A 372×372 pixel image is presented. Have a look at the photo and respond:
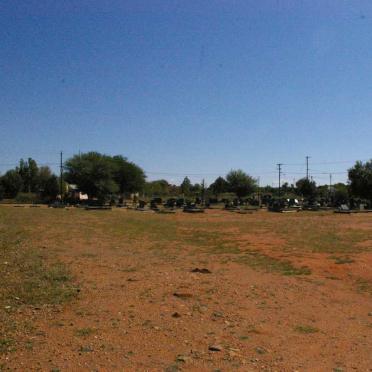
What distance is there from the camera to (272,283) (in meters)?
9.92

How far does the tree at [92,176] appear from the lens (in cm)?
6469

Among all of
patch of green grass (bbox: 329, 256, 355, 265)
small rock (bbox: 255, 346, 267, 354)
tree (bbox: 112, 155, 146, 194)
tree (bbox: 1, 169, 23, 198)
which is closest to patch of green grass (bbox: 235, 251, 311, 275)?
patch of green grass (bbox: 329, 256, 355, 265)

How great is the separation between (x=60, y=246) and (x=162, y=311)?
938 cm

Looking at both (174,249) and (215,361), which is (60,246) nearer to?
(174,249)

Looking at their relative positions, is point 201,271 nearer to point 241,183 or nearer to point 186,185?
point 241,183

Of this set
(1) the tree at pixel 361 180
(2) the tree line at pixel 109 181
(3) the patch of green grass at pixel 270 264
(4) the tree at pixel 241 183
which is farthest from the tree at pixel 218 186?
(3) the patch of green grass at pixel 270 264

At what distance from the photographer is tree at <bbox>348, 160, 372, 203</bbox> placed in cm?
6556

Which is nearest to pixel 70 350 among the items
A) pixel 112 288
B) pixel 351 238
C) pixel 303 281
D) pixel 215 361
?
pixel 215 361

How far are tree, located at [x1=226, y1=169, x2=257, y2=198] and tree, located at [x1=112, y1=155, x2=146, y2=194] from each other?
17379mm

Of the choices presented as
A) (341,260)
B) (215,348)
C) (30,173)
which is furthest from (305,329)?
(30,173)

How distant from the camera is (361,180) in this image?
66.4 m

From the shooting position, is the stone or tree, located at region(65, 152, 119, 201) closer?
the stone

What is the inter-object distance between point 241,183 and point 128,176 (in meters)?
21.8

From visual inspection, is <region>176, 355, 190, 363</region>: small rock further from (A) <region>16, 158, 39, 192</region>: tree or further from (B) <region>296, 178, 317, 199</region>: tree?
(A) <region>16, 158, 39, 192</region>: tree
